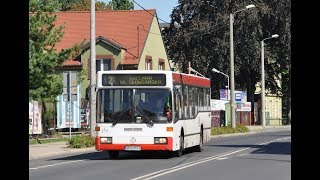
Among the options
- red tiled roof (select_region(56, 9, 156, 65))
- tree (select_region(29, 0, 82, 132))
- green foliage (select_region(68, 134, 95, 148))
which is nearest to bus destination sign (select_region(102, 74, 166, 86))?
green foliage (select_region(68, 134, 95, 148))

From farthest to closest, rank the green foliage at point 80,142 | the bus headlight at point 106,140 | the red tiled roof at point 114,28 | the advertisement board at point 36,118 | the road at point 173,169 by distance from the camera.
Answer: the red tiled roof at point 114,28 → the advertisement board at point 36,118 → the green foliage at point 80,142 → the bus headlight at point 106,140 → the road at point 173,169

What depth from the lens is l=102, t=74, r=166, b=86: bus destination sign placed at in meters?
21.6

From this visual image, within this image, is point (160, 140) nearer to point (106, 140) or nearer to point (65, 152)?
point (106, 140)

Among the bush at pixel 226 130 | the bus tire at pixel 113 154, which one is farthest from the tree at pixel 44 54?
the bush at pixel 226 130

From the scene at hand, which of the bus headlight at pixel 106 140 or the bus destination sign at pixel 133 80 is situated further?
the bus destination sign at pixel 133 80

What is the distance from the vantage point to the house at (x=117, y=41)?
52.6 metres

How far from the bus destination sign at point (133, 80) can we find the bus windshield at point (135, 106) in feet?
0.70

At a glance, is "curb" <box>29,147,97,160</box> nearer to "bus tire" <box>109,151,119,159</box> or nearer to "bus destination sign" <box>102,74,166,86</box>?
"bus tire" <box>109,151,119,159</box>

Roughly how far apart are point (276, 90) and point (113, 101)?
55091 mm

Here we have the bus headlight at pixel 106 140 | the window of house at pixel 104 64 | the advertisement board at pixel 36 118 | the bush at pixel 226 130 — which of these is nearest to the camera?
the bus headlight at pixel 106 140

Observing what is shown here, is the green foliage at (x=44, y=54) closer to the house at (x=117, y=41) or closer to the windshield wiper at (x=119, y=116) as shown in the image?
the windshield wiper at (x=119, y=116)
